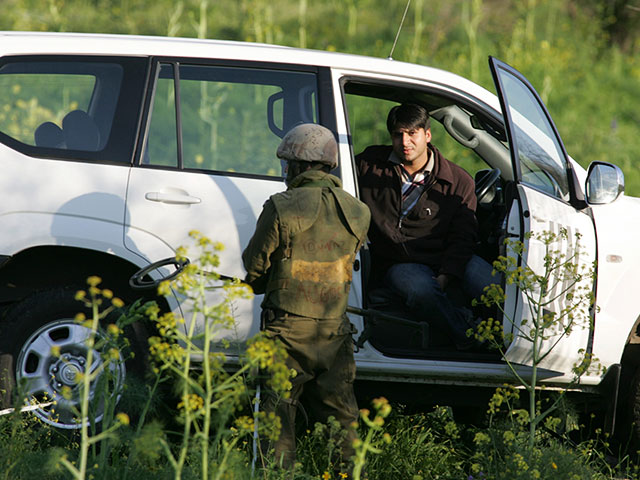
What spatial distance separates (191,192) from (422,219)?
4.33ft

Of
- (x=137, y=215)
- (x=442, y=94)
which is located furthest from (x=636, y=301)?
(x=137, y=215)

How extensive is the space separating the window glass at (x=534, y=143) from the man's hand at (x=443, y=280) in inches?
26.9

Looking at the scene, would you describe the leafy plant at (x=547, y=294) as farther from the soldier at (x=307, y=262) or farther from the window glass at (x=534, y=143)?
the soldier at (x=307, y=262)

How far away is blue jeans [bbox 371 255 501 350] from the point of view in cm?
427

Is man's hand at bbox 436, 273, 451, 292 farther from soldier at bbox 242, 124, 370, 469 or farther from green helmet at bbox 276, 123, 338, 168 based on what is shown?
green helmet at bbox 276, 123, 338, 168

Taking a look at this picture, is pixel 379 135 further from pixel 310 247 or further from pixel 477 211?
pixel 310 247

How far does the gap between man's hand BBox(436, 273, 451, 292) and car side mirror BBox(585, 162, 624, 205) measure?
33.1 inches

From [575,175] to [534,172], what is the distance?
0.80 feet

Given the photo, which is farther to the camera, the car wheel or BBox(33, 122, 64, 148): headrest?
BBox(33, 122, 64, 148): headrest

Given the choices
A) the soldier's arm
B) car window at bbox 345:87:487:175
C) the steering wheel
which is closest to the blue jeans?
the steering wheel

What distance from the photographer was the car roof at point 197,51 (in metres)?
3.96

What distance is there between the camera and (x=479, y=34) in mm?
14570

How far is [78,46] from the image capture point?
3.98 meters

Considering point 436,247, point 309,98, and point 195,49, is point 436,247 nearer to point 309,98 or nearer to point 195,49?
point 309,98
